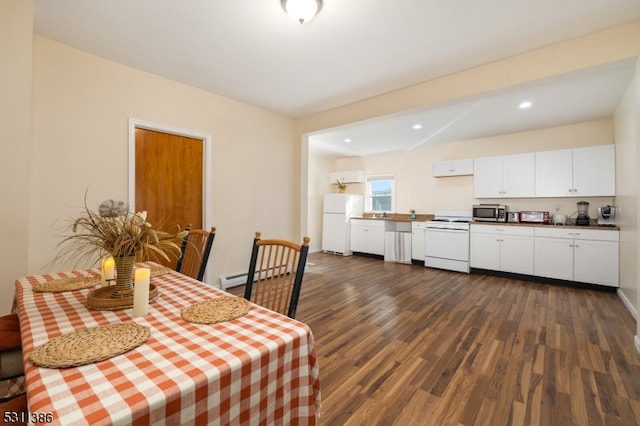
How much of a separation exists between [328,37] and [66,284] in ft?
7.87

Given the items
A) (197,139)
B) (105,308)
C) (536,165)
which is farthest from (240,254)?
(536,165)

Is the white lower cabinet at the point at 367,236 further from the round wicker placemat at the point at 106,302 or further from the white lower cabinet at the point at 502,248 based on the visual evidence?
the round wicker placemat at the point at 106,302

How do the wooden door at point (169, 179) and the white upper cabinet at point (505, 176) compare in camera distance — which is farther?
the white upper cabinet at point (505, 176)

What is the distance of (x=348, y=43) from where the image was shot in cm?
229

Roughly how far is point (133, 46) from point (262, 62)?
1103mm

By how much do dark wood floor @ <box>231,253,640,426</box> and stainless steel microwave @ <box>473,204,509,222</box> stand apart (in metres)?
1.32

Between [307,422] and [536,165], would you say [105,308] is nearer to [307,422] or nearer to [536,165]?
[307,422]

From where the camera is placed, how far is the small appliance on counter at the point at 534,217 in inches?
171

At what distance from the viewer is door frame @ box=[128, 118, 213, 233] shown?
8.94 ft

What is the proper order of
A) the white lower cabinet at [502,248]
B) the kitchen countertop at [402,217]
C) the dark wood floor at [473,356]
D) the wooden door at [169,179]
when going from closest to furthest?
the dark wood floor at [473,356] → the wooden door at [169,179] → the white lower cabinet at [502,248] → the kitchen countertop at [402,217]

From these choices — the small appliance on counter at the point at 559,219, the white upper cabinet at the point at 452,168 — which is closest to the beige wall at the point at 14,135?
the white upper cabinet at the point at 452,168

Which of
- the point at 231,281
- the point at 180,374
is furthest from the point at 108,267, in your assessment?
the point at 231,281

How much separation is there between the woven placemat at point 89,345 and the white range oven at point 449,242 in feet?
15.8

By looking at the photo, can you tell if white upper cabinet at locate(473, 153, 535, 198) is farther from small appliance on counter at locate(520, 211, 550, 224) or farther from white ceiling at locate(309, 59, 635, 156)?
white ceiling at locate(309, 59, 635, 156)
